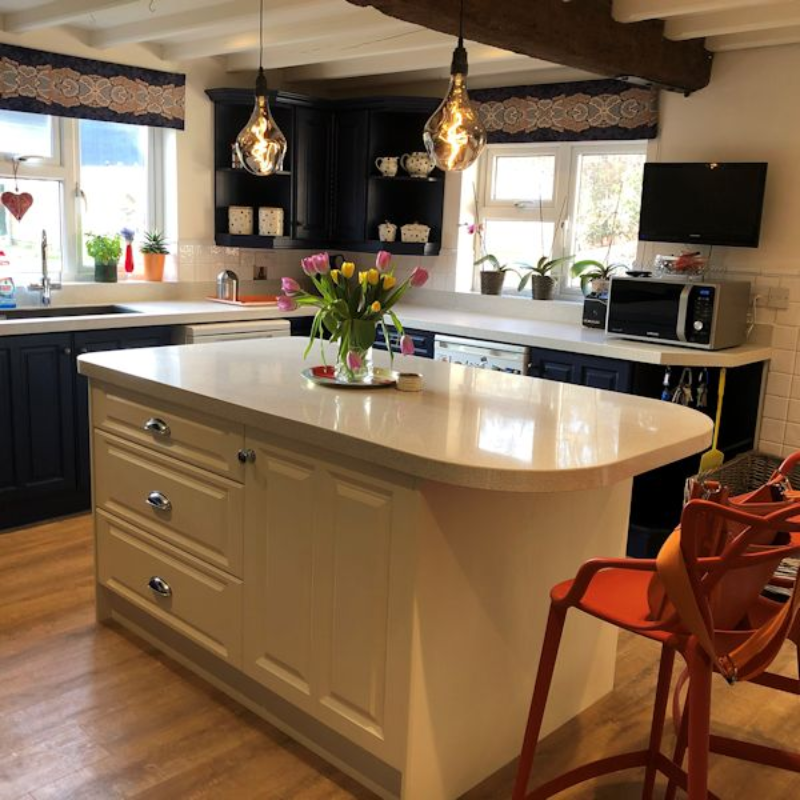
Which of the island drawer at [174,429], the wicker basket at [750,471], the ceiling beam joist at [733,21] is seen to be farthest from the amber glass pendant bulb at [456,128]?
the wicker basket at [750,471]

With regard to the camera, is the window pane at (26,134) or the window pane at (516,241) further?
the window pane at (516,241)

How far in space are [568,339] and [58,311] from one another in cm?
256

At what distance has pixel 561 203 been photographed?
485 cm

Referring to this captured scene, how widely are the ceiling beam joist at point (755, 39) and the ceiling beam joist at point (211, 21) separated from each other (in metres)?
1.67

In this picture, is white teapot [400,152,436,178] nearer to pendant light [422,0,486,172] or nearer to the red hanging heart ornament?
the red hanging heart ornament

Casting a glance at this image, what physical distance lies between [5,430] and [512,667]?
2.58m

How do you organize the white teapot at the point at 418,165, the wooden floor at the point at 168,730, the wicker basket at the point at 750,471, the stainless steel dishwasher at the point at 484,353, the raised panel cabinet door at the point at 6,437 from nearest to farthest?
the wooden floor at the point at 168,730 → the raised panel cabinet door at the point at 6,437 → the wicker basket at the point at 750,471 → the stainless steel dishwasher at the point at 484,353 → the white teapot at the point at 418,165

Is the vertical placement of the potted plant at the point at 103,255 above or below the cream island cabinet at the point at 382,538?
above

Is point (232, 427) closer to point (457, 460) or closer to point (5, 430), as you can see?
point (457, 460)

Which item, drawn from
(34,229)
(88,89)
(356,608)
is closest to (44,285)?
(34,229)

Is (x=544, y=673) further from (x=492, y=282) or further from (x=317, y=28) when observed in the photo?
(x=492, y=282)

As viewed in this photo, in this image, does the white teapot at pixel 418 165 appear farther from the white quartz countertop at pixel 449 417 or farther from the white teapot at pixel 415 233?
the white quartz countertop at pixel 449 417

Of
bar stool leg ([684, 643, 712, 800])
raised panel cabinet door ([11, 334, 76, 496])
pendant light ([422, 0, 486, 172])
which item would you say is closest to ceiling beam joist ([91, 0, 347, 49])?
pendant light ([422, 0, 486, 172])

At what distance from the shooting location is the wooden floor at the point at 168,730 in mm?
2230
